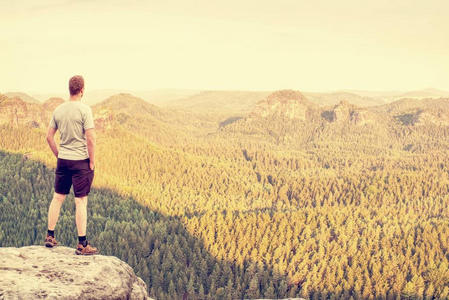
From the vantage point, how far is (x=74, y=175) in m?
18.6

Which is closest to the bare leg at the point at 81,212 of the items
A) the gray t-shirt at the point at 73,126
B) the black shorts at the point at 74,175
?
the black shorts at the point at 74,175

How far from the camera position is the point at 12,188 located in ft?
612

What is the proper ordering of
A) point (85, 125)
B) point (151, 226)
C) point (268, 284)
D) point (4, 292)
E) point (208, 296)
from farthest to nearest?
point (151, 226)
point (268, 284)
point (208, 296)
point (85, 125)
point (4, 292)

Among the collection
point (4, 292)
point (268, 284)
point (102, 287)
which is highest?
point (4, 292)

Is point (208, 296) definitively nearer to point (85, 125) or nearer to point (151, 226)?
point (151, 226)

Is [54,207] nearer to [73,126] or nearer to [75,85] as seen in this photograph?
[73,126]

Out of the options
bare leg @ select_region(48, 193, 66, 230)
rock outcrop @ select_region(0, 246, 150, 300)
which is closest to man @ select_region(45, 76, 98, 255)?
bare leg @ select_region(48, 193, 66, 230)

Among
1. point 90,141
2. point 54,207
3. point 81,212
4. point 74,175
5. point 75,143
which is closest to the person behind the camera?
point 90,141

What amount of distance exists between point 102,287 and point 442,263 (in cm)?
14538

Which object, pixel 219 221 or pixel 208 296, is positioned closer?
pixel 208 296

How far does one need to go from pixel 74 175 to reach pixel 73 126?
2463 millimetres

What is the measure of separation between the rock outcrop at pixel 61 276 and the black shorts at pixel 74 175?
11.3 ft

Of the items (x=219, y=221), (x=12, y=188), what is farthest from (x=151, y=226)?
(x=12, y=188)

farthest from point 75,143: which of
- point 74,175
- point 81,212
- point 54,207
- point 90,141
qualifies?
point 54,207
